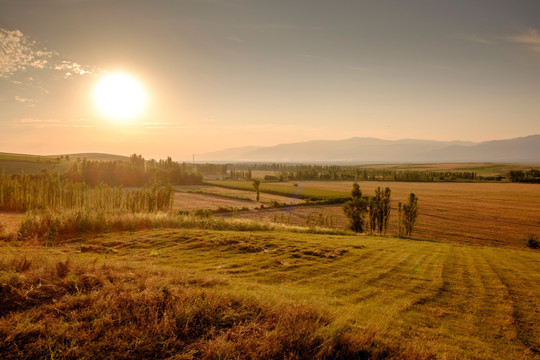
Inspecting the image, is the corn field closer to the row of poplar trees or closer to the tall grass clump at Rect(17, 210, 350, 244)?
the tall grass clump at Rect(17, 210, 350, 244)

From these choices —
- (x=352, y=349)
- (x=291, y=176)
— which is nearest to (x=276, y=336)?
(x=352, y=349)

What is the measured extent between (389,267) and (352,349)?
854cm

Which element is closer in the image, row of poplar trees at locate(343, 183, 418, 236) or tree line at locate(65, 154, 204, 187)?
row of poplar trees at locate(343, 183, 418, 236)

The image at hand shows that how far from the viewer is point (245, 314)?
15.4 ft

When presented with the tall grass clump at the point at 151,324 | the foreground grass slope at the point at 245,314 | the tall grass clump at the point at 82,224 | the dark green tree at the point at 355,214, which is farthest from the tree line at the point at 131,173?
the tall grass clump at the point at 151,324

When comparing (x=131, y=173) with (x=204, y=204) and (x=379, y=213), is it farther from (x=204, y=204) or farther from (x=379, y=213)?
(x=379, y=213)

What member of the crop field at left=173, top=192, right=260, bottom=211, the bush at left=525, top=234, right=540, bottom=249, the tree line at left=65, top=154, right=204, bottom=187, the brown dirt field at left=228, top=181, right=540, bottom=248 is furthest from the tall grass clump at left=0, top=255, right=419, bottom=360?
the tree line at left=65, top=154, right=204, bottom=187

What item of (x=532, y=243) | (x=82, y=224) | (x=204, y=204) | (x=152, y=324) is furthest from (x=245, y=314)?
(x=204, y=204)

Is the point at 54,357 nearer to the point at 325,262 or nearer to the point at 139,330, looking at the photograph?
the point at 139,330

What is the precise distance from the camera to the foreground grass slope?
3.89 meters

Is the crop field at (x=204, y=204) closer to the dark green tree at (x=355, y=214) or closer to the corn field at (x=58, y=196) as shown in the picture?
the corn field at (x=58, y=196)

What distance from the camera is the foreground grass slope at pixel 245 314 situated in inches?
153

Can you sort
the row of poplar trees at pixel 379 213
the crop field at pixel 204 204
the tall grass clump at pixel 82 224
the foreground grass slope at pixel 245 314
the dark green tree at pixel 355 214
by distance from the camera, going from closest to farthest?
the foreground grass slope at pixel 245 314, the tall grass clump at pixel 82 224, the dark green tree at pixel 355 214, the row of poplar trees at pixel 379 213, the crop field at pixel 204 204

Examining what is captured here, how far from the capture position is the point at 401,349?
430 centimetres
